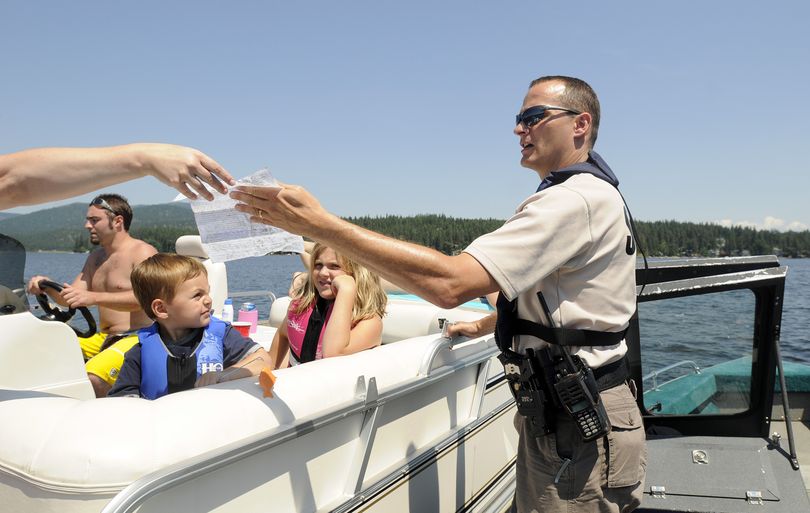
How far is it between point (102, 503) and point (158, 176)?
855mm

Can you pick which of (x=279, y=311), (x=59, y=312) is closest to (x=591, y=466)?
(x=59, y=312)

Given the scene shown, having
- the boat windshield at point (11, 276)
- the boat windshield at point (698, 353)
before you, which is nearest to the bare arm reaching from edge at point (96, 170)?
the boat windshield at point (11, 276)

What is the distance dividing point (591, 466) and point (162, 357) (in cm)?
164

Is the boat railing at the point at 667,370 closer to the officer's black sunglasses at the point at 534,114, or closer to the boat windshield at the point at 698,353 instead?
the boat windshield at the point at 698,353

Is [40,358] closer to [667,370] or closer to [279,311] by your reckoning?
[279,311]

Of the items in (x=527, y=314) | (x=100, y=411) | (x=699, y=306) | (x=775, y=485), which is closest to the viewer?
(x=100, y=411)

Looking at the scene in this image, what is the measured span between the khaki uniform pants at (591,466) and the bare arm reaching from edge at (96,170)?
1312 mm

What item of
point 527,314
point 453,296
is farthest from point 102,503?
point 527,314

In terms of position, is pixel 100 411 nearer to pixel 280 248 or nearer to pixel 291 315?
pixel 280 248

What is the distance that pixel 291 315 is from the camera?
3.38 meters

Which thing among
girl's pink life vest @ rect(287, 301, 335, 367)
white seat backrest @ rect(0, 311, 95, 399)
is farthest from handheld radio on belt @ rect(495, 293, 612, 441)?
white seat backrest @ rect(0, 311, 95, 399)

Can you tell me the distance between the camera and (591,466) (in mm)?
1949

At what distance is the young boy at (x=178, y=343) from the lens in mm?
2375

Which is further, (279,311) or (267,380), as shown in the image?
(279,311)
